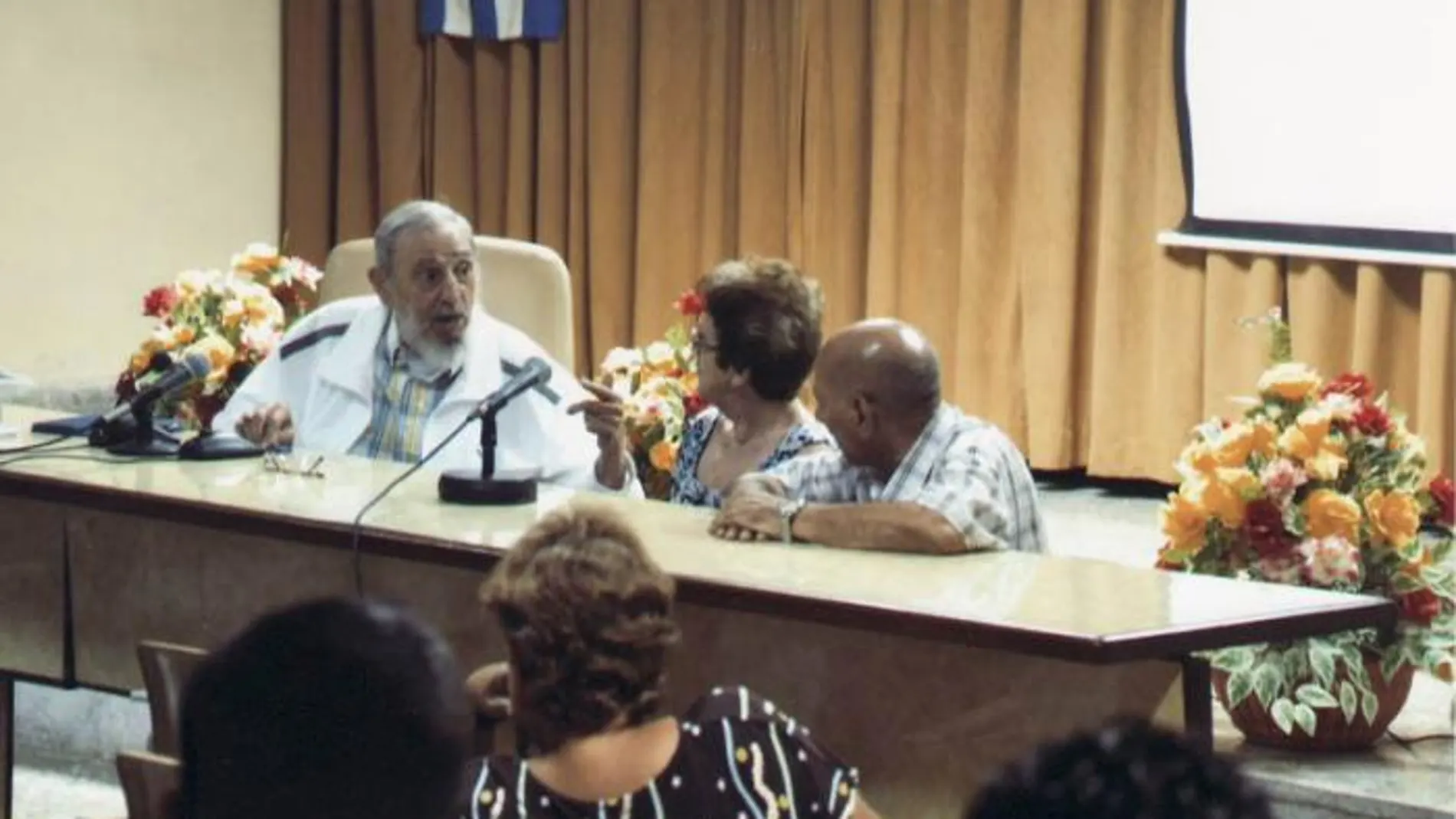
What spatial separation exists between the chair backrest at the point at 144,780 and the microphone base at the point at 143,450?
5.88ft

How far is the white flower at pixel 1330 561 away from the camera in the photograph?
11.5 ft

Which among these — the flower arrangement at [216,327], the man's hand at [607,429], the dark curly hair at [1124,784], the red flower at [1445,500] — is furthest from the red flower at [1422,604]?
the dark curly hair at [1124,784]

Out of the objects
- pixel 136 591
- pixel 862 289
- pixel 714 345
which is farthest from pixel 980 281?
pixel 136 591

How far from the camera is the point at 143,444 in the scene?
3906mm

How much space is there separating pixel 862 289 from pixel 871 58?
63cm

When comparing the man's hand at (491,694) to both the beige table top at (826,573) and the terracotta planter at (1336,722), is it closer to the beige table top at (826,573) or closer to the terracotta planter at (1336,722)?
the beige table top at (826,573)

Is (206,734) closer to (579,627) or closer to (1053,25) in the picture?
(579,627)

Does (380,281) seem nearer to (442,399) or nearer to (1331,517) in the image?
(442,399)

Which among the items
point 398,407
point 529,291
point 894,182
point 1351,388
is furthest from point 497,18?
point 1351,388

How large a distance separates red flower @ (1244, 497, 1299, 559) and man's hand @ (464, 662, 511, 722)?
1.23 metres

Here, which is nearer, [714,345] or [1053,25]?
[714,345]

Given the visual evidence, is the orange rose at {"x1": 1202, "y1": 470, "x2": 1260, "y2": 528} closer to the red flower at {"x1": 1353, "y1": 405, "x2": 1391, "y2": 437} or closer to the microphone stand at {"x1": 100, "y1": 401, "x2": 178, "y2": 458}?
the red flower at {"x1": 1353, "y1": 405, "x2": 1391, "y2": 437}

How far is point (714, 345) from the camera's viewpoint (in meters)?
3.78

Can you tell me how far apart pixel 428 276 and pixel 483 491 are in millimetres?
982
